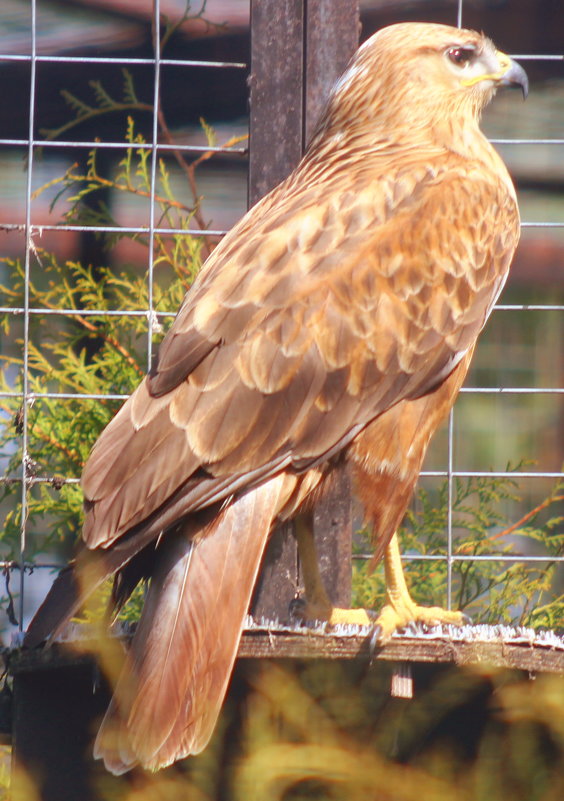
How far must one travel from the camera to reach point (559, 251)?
4113mm

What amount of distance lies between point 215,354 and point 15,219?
6.04 feet

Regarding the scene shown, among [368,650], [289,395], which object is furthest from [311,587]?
[289,395]

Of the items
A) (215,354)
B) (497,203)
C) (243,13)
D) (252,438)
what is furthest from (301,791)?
(243,13)

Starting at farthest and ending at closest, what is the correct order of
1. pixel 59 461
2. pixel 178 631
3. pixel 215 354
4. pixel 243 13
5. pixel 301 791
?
pixel 243 13, pixel 59 461, pixel 215 354, pixel 178 631, pixel 301 791

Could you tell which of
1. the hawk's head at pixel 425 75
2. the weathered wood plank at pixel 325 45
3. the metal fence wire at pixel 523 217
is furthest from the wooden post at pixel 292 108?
the metal fence wire at pixel 523 217

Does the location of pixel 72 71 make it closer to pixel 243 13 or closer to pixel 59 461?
pixel 243 13

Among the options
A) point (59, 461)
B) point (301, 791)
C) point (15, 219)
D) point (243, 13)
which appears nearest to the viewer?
point (301, 791)

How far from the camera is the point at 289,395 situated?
2443 millimetres

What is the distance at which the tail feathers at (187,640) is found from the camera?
215 centimetres

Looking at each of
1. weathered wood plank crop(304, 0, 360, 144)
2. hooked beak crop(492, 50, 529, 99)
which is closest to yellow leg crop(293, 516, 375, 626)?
weathered wood plank crop(304, 0, 360, 144)

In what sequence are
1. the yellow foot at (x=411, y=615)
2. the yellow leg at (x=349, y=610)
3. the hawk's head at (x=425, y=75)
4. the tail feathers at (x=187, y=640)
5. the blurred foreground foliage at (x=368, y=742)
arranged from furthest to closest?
the hawk's head at (x=425, y=75)
the yellow leg at (x=349, y=610)
the yellow foot at (x=411, y=615)
the tail feathers at (x=187, y=640)
the blurred foreground foliage at (x=368, y=742)

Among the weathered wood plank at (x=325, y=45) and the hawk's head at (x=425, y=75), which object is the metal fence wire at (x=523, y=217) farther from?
the weathered wood plank at (x=325, y=45)

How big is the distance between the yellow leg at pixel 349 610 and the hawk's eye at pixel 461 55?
4.20 feet

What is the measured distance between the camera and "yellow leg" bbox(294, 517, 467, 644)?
2750 millimetres
